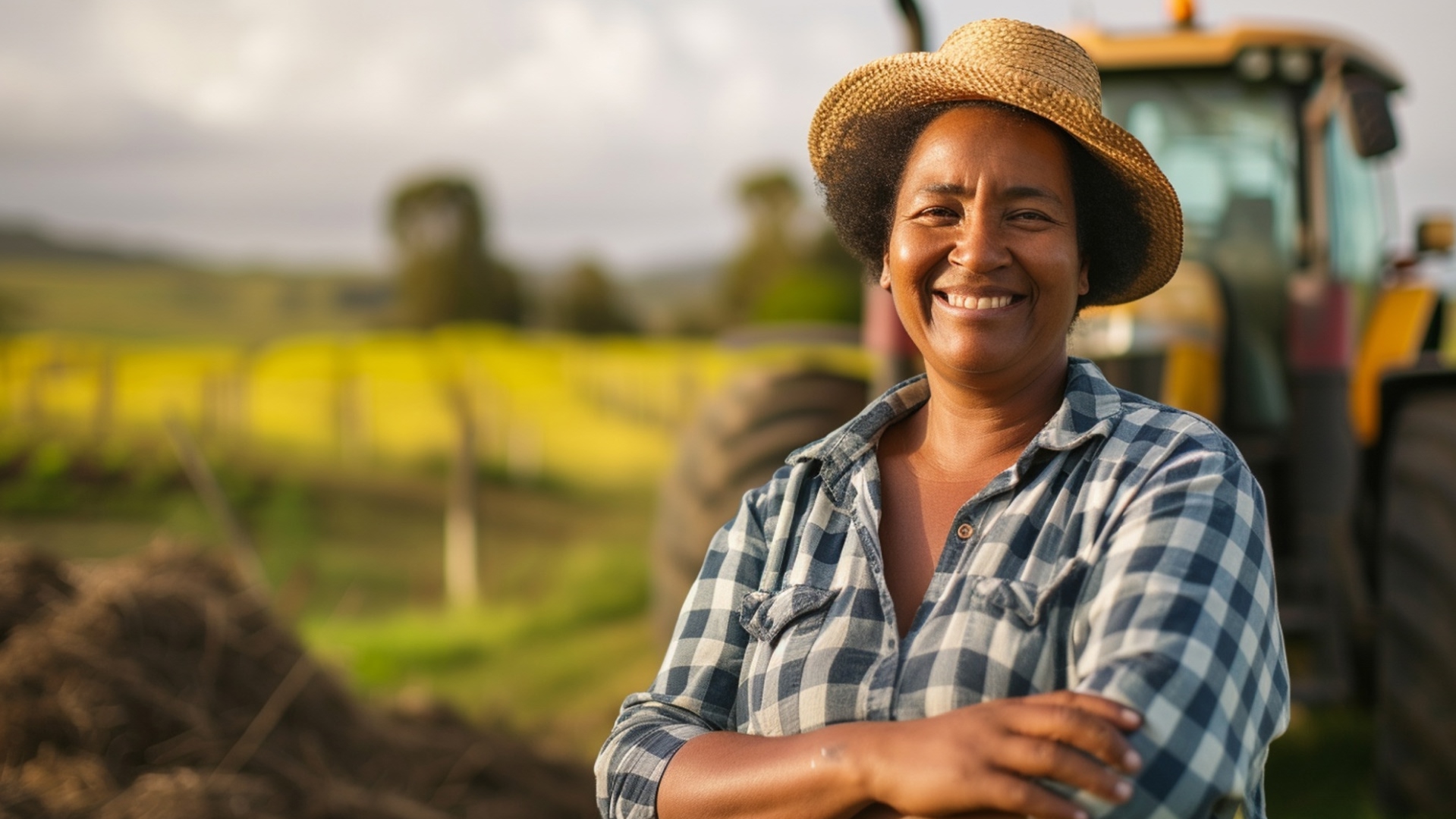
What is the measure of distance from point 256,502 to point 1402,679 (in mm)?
5558

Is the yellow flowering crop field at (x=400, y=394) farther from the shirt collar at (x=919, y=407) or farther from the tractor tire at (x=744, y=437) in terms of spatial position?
the shirt collar at (x=919, y=407)

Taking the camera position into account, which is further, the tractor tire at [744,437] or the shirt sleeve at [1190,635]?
the tractor tire at [744,437]

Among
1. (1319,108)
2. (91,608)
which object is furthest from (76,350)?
(1319,108)

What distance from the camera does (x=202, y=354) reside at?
707 centimetres

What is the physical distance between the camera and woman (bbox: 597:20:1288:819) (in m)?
1.19

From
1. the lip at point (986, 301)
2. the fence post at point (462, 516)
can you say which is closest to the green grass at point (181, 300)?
the fence post at point (462, 516)

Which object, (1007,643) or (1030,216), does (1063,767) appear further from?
(1030,216)

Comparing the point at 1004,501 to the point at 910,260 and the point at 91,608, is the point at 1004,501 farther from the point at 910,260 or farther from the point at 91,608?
the point at 91,608

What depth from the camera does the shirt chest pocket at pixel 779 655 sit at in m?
1.41

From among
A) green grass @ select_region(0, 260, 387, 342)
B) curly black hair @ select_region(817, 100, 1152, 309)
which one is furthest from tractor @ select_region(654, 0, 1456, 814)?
green grass @ select_region(0, 260, 387, 342)

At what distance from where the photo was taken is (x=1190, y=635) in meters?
1.21

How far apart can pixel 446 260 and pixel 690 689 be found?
7.35 meters

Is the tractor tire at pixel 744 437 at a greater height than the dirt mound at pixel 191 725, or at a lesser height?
greater

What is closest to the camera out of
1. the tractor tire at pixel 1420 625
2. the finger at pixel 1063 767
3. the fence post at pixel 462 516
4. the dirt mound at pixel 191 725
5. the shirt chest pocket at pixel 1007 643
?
the finger at pixel 1063 767
